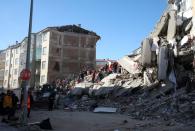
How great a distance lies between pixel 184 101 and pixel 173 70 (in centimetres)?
618

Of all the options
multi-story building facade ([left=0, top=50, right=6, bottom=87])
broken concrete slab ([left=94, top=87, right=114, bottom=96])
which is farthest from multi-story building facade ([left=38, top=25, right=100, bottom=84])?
broken concrete slab ([left=94, top=87, right=114, bottom=96])

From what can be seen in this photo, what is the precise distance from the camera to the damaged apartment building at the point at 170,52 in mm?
26859

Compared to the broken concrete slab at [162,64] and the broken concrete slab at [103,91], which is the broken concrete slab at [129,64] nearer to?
the broken concrete slab at [103,91]

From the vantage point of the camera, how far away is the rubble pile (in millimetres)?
21391

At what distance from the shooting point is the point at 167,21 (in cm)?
3281

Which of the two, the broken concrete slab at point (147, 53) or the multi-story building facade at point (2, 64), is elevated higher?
the multi-story building facade at point (2, 64)

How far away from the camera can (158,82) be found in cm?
2764

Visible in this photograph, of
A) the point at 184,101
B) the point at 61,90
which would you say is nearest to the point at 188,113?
the point at 184,101

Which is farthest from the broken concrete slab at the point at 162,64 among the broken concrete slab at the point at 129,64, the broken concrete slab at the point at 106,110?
the broken concrete slab at the point at 129,64

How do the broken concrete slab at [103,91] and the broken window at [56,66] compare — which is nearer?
the broken concrete slab at [103,91]

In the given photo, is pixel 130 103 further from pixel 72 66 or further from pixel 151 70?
pixel 72 66

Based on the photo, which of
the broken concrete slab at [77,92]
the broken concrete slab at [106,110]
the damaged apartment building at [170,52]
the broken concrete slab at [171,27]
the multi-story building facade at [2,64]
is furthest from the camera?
the multi-story building facade at [2,64]

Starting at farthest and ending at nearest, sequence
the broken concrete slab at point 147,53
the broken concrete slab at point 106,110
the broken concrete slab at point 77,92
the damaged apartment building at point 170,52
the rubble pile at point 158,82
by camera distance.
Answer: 1. the broken concrete slab at point 77,92
2. the broken concrete slab at point 147,53
3. the damaged apartment building at point 170,52
4. the broken concrete slab at point 106,110
5. the rubble pile at point 158,82

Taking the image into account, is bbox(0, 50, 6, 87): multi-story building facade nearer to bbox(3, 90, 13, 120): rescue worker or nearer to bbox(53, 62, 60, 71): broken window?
bbox(53, 62, 60, 71): broken window
